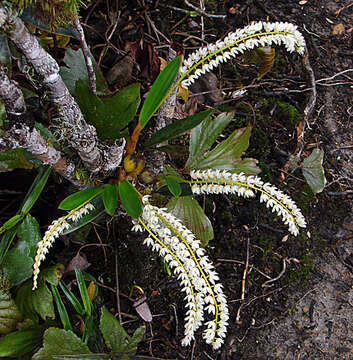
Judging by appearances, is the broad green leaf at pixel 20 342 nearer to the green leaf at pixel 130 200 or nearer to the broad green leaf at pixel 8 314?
the broad green leaf at pixel 8 314

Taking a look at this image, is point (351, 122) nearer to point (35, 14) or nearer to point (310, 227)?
point (310, 227)

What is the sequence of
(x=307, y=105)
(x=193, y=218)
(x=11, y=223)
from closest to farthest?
(x=11, y=223)
(x=193, y=218)
(x=307, y=105)

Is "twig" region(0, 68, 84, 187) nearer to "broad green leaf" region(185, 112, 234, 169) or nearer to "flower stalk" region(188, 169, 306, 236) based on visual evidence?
"flower stalk" region(188, 169, 306, 236)

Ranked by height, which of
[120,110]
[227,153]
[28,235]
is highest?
[120,110]

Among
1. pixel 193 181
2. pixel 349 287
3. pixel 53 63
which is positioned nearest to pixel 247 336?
pixel 349 287

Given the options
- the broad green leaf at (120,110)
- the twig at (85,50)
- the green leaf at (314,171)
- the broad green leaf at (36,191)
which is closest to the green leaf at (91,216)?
the broad green leaf at (36,191)

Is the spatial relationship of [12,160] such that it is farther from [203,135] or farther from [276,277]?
[276,277]

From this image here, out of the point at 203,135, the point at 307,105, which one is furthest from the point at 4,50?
the point at 307,105
